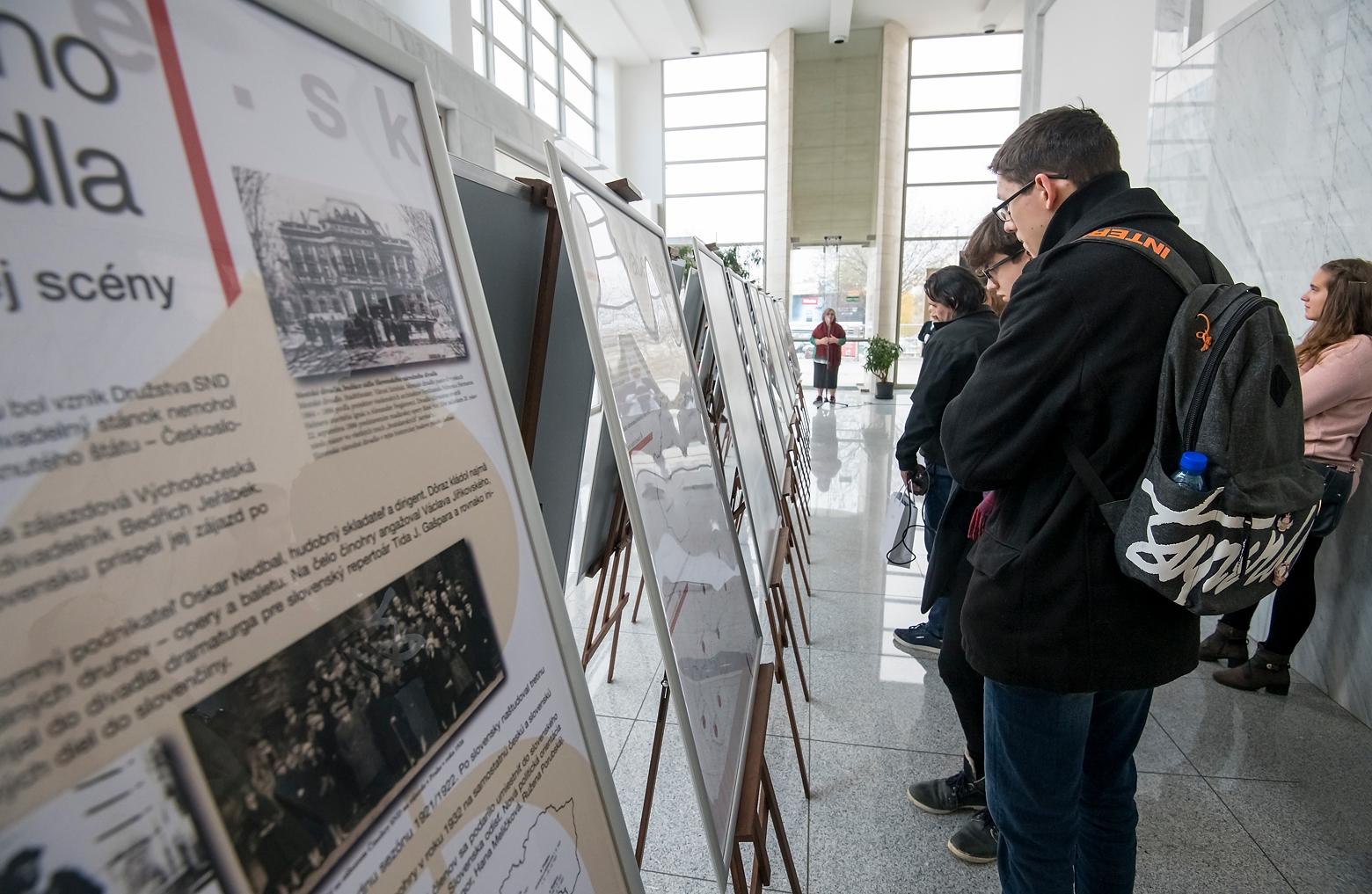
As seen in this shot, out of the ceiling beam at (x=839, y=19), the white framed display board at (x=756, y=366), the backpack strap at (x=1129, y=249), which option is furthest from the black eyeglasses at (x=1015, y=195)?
the ceiling beam at (x=839, y=19)

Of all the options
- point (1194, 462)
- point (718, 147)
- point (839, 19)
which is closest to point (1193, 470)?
point (1194, 462)

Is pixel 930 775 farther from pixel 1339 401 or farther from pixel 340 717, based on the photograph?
pixel 340 717

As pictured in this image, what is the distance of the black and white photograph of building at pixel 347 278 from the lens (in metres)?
0.50

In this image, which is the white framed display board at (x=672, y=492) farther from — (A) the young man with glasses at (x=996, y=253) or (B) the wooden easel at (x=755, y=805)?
(A) the young man with glasses at (x=996, y=253)

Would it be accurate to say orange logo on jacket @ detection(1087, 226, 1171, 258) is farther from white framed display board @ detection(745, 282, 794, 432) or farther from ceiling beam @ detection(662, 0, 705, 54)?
ceiling beam @ detection(662, 0, 705, 54)

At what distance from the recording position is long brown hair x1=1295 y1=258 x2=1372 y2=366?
8.11ft

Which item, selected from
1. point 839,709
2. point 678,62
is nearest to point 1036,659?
point 839,709

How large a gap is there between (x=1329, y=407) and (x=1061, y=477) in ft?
7.07

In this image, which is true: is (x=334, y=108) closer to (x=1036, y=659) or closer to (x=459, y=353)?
(x=459, y=353)

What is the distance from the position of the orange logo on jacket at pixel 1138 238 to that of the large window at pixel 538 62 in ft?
30.6

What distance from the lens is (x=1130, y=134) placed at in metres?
A: 5.47

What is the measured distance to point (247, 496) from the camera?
17.5 inches

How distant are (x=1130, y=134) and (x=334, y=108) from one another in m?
6.56

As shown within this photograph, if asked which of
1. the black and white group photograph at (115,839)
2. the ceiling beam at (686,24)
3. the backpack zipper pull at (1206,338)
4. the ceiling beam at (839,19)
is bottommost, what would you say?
the black and white group photograph at (115,839)
